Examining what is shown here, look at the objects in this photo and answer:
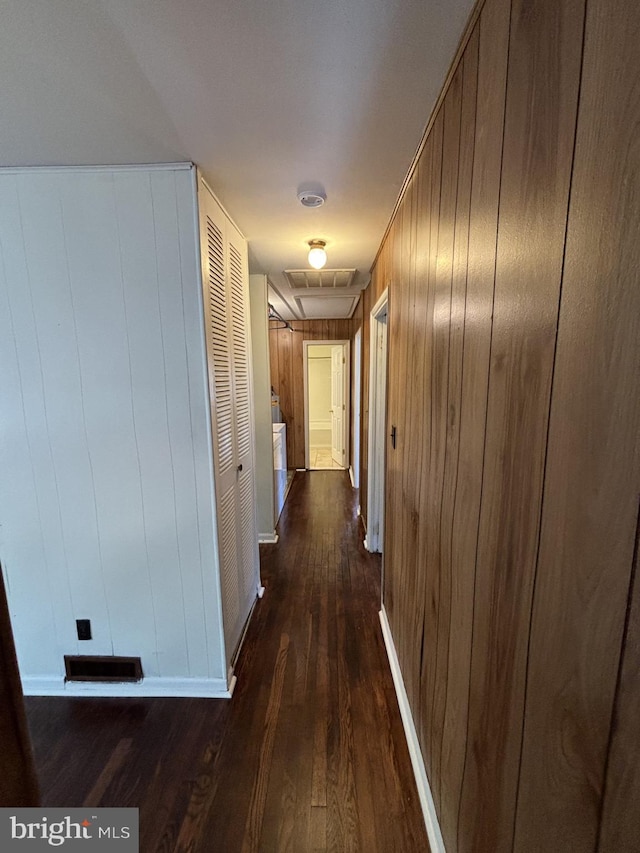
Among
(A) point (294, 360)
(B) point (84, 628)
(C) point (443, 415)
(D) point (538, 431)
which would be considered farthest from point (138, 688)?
(A) point (294, 360)

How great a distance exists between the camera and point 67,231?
1462mm

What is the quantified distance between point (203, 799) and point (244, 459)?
1.51 metres

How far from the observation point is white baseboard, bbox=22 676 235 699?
5.59 feet

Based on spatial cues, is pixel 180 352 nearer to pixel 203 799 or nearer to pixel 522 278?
pixel 522 278

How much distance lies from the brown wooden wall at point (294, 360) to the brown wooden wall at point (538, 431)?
4.36 meters

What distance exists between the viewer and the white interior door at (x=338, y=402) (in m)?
5.64

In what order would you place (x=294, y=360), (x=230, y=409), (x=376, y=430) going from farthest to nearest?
1. (x=294, y=360)
2. (x=376, y=430)
3. (x=230, y=409)

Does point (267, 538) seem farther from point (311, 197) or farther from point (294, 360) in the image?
point (294, 360)

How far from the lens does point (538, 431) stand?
2.02ft

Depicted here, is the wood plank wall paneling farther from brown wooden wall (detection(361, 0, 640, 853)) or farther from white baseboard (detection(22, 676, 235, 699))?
white baseboard (detection(22, 676, 235, 699))

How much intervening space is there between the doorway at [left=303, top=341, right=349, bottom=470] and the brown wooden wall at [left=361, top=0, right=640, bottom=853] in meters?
4.40

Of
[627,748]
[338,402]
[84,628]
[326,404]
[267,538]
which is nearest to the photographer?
[627,748]

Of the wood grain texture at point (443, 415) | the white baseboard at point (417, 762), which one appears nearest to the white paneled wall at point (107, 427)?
the white baseboard at point (417, 762)

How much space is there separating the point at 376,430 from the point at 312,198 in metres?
1.82
